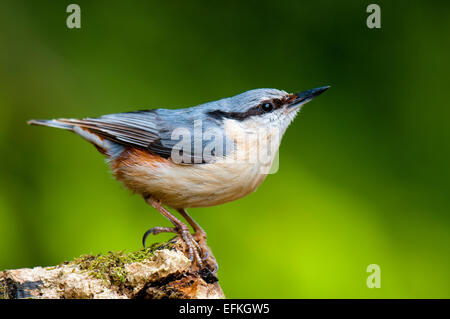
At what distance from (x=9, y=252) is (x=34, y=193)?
1.51 ft

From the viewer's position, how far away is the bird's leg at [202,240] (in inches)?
127

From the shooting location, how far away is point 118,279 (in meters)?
2.57

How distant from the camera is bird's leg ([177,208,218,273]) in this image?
3238mm

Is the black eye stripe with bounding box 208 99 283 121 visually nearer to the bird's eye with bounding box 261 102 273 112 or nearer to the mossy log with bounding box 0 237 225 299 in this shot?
the bird's eye with bounding box 261 102 273 112

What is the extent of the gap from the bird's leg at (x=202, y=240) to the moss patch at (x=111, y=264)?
56 cm

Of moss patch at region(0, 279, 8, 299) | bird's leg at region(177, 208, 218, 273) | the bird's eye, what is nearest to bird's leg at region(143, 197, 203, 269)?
bird's leg at region(177, 208, 218, 273)

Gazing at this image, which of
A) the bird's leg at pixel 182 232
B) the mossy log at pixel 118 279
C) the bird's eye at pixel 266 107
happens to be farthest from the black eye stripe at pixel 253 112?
the mossy log at pixel 118 279

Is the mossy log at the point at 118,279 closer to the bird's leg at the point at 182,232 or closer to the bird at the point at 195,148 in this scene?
the bird's leg at the point at 182,232

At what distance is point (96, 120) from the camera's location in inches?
138

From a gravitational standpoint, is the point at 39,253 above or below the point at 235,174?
below
